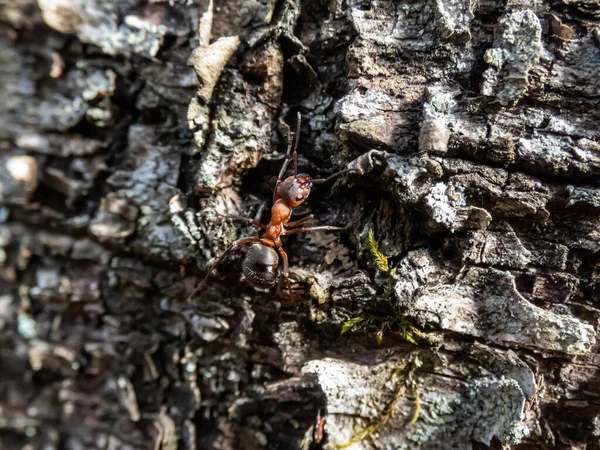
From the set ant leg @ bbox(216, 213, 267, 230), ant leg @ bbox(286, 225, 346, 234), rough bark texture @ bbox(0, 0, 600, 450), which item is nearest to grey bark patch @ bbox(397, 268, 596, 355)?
rough bark texture @ bbox(0, 0, 600, 450)

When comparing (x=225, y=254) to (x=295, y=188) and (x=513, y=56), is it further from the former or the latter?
(x=513, y=56)

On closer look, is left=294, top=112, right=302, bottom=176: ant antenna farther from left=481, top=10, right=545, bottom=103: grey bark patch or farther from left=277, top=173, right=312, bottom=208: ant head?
left=481, top=10, right=545, bottom=103: grey bark patch

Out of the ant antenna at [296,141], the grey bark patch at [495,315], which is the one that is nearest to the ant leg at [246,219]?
the ant antenna at [296,141]

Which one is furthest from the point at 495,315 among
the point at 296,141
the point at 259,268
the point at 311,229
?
the point at 296,141

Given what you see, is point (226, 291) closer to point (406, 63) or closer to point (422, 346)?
point (422, 346)

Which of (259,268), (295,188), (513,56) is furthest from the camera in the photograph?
(295,188)

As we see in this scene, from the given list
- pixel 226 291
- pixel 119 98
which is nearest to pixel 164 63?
pixel 119 98

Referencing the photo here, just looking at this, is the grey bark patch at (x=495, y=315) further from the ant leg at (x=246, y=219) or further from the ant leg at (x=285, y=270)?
the ant leg at (x=246, y=219)
